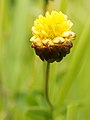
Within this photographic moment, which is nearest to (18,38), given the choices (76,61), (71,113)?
(76,61)

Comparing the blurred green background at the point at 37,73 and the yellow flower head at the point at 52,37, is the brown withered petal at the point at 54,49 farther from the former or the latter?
the blurred green background at the point at 37,73

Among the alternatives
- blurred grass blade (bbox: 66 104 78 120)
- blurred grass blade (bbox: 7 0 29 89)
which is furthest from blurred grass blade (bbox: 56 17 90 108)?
blurred grass blade (bbox: 7 0 29 89)

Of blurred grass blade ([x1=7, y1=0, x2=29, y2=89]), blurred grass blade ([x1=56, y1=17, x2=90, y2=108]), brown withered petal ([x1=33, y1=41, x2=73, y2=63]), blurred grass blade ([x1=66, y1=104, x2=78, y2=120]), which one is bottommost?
blurred grass blade ([x1=66, y1=104, x2=78, y2=120])

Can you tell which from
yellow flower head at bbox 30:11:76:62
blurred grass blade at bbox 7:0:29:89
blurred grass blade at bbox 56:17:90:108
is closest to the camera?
yellow flower head at bbox 30:11:76:62

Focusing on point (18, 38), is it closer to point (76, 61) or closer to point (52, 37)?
point (76, 61)

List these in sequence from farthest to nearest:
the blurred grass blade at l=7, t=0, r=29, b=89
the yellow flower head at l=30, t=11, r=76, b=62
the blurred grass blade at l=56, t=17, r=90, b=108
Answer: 1. the blurred grass blade at l=7, t=0, r=29, b=89
2. the blurred grass blade at l=56, t=17, r=90, b=108
3. the yellow flower head at l=30, t=11, r=76, b=62

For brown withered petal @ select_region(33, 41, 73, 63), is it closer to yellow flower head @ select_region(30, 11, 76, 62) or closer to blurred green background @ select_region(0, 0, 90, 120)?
yellow flower head @ select_region(30, 11, 76, 62)

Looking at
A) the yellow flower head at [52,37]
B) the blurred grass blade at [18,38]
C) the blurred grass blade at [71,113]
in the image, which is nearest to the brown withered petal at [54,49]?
the yellow flower head at [52,37]
